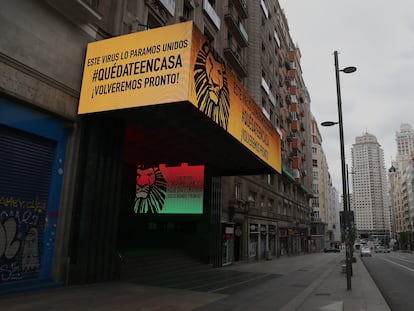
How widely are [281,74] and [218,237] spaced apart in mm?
36814

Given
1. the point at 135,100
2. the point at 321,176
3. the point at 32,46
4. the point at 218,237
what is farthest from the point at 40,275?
the point at 321,176

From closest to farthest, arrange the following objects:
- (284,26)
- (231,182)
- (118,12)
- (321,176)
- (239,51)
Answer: (118,12) < (231,182) < (239,51) < (284,26) < (321,176)

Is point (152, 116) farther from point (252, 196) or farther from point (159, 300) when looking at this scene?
point (252, 196)

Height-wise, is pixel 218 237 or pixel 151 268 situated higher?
pixel 218 237

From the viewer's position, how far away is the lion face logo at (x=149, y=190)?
2514 centimetres

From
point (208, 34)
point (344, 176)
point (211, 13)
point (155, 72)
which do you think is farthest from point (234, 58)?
point (155, 72)

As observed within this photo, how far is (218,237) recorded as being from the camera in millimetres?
24906

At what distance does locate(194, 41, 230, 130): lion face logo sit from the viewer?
11.9 meters

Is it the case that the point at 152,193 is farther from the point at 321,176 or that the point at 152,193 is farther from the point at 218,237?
the point at 321,176

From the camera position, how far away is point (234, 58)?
2989cm

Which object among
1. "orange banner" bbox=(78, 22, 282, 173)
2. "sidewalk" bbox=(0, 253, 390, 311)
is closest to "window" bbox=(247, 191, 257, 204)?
"sidewalk" bbox=(0, 253, 390, 311)

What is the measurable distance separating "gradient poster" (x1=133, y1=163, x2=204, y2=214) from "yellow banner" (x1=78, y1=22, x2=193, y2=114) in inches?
509

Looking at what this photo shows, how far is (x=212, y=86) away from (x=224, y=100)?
1.47m

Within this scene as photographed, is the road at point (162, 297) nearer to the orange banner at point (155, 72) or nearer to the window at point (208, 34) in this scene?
the orange banner at point (155, 72)
